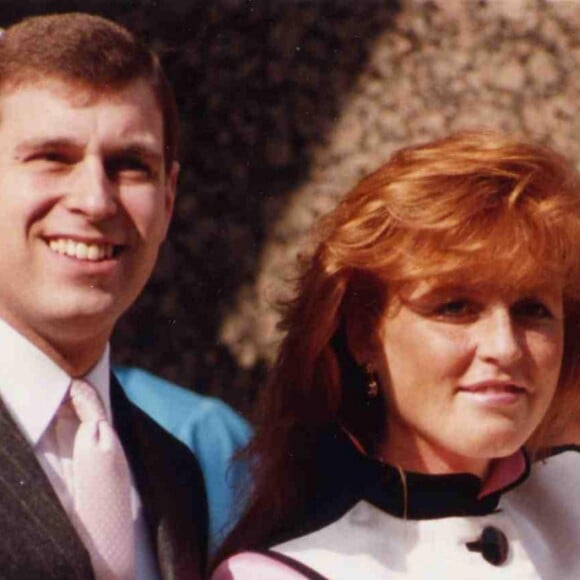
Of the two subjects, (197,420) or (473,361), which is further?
(197,420)

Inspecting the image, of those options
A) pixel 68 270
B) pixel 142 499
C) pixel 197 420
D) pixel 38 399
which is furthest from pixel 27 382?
pixel 197 420

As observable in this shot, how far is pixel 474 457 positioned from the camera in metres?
2.25

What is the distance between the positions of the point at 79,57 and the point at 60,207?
0.22 meters

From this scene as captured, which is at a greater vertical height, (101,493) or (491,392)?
(491,392)

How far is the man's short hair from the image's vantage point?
2.29m

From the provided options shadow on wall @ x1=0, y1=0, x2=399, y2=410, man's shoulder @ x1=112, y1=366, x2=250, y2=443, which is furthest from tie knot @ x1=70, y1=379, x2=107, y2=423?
shadow on wall @ x1=0, y1=0, x2=399, y2=410

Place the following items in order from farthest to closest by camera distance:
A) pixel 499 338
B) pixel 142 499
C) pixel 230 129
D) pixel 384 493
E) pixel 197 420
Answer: pixel 230 129 < pixel 197 420 < pixel 142 499 < pixel 384 493 < pixel 499 338

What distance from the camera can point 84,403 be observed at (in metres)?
2.34

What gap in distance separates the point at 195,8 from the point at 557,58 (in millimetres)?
865

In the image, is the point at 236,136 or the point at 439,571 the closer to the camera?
the point at 439,571

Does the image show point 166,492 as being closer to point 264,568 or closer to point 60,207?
point 264,568

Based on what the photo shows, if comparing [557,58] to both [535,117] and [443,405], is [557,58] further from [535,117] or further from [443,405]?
[443,405]

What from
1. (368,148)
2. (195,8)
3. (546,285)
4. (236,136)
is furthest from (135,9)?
(546,285)

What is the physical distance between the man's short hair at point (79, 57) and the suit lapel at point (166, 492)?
43 centimetres
